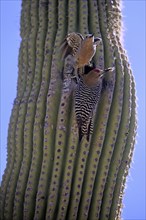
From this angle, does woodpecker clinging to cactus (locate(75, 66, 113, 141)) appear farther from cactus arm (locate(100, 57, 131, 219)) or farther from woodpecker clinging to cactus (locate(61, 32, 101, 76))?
cactus arm (locate(100, 57, 131, 219))

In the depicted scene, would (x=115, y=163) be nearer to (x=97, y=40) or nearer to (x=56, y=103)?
(x=56, y=103)

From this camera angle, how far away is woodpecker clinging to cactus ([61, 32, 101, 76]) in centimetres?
435

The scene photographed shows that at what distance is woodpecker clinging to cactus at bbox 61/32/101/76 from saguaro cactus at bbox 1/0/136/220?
0.27ft

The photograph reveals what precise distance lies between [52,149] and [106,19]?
1283mm

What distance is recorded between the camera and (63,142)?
14.2 feet

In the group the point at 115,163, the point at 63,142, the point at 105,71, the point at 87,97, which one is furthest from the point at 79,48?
the point at 115,163

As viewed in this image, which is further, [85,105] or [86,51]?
[86,51]

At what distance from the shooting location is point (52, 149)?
4.36 metres

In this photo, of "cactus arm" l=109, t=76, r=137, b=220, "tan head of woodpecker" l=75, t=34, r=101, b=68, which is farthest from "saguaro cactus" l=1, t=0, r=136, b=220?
"tan head of woodpecker" l=75, t=34, r=101, b=68

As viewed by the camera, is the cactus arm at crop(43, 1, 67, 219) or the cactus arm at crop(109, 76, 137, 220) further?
the cactus arm at crop(109, 76, 137, 220)

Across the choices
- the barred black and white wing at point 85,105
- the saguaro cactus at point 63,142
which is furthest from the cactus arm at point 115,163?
the barred black and white wing at point 85,105

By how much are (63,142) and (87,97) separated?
1.28 ft

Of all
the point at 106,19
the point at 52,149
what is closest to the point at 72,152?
the point at 52,149

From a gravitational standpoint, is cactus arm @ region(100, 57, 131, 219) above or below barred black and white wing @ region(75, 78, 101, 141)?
below
